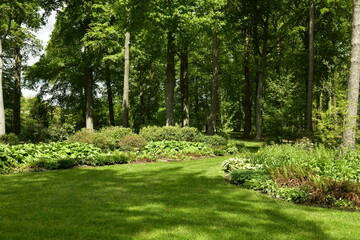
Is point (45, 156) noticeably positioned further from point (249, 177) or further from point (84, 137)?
point (249, 177)

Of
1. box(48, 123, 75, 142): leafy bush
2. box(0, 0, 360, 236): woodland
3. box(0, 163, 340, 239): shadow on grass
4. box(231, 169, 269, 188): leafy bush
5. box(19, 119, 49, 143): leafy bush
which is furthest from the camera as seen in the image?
box(19, 119, 49, 143): leafy bush

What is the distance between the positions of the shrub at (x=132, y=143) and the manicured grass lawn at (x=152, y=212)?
16.4ft

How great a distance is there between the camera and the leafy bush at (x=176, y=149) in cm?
1337

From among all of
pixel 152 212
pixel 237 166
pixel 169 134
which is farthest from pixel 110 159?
pixel 152 212

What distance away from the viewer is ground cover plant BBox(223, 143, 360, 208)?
6336 mm

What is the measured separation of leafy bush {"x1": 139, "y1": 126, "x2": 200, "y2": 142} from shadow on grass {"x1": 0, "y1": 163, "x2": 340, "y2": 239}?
21.7 ft

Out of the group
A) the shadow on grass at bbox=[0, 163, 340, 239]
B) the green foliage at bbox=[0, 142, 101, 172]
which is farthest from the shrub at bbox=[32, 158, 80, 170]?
the shadow on grass at bbox=[0, 163, 340, 239]

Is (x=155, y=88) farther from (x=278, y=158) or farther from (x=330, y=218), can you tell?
(x=330, y=218)

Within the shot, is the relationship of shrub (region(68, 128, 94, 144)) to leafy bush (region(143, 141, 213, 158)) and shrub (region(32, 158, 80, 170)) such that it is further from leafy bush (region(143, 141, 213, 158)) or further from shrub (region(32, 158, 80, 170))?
shrub (region(32, 158, 80, 170))

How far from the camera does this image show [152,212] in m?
5.48

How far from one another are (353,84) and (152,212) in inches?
317

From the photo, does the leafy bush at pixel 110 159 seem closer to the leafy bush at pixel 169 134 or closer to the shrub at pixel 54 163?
the shrub at pixel 54 163

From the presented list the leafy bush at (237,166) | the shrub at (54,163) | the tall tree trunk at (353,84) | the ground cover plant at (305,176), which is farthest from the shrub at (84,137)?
the tall tree trunk at (353,84)

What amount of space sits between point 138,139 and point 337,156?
8.77 meters
